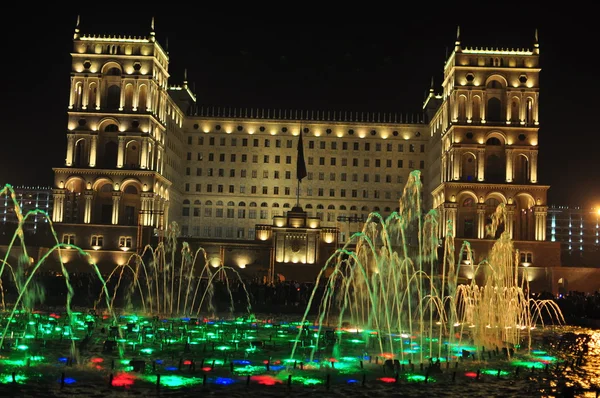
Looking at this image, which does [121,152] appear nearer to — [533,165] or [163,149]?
[163,149]

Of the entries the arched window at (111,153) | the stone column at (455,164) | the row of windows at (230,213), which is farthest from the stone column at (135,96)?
the stone column at (455,164)

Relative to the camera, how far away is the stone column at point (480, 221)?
6850 cm

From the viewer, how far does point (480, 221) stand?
6869 centimetres

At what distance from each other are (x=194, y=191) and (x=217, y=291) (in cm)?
5121

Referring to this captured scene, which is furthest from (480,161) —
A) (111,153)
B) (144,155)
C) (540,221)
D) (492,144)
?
(111,153)

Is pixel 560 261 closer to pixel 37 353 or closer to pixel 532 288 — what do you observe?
pixel 532 288

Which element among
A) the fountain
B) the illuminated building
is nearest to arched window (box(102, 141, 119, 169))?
the illuminated building

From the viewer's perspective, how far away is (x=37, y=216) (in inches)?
5305

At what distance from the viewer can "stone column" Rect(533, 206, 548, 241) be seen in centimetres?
6774

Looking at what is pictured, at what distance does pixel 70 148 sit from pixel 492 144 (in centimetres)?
3817

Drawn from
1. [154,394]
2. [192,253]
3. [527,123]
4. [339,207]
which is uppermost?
[527,123]

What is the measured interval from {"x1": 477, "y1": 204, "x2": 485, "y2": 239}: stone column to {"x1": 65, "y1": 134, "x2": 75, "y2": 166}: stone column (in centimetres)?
3643

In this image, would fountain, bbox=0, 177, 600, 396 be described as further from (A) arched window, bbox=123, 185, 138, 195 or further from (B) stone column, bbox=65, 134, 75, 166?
(A) arched window, bbox=123, 185, 138, 195

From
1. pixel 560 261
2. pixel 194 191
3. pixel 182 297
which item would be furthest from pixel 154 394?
pixel 194 191
